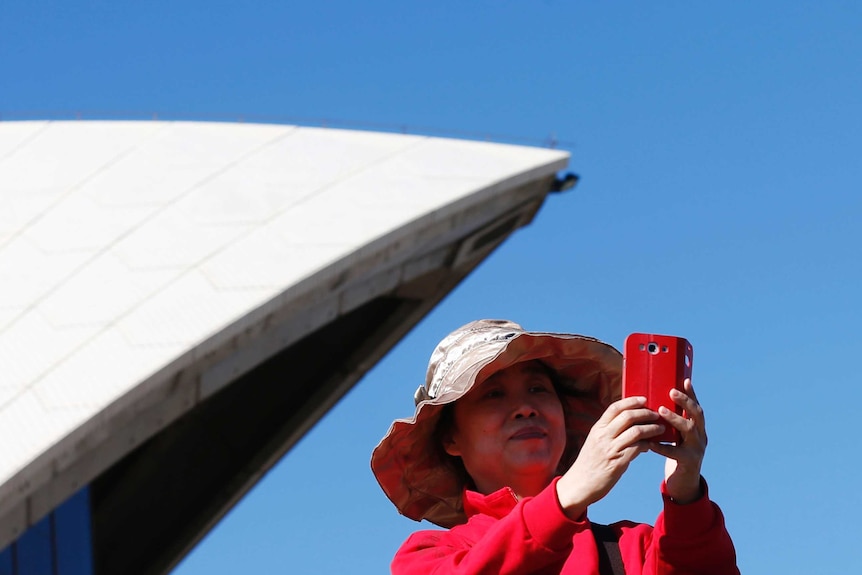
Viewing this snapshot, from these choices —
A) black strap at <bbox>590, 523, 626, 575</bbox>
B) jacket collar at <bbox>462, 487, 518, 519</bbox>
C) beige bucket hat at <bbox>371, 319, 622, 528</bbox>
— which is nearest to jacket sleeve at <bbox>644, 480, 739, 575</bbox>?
black strap at <bbox>590, 523, 626, 575</bbox>

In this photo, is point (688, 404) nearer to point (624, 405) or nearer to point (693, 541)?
point (624, 405)

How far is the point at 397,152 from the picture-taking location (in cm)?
1338

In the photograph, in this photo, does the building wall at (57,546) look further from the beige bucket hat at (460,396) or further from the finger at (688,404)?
the finger at (688,404)

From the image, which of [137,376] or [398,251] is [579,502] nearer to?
[137,376]

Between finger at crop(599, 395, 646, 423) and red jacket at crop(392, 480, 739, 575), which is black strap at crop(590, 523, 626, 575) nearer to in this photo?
red jacket at crop(392, 480, 739, 575)

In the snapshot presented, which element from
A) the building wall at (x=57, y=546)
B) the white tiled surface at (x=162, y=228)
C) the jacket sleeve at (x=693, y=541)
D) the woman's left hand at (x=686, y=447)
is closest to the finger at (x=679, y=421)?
the woman's left hand at (x=686, y=447)

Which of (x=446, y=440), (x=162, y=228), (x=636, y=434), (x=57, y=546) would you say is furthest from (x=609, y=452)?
(x=57, y=546)

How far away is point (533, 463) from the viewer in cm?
248

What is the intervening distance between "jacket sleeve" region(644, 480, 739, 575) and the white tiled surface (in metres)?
8.36

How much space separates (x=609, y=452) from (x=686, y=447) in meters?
0.12

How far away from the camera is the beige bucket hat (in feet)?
8.34

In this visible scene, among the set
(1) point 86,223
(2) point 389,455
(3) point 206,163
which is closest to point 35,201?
(1) point 86,223

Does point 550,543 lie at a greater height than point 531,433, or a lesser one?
lesser

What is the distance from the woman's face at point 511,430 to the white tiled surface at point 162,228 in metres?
7.97
